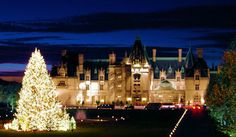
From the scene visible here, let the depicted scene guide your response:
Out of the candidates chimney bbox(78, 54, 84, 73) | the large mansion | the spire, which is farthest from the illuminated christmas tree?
the spire

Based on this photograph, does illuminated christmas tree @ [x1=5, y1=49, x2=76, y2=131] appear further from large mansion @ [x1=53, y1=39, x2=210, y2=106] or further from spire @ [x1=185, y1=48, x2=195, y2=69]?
spire @ [x1=185, y1=48, x2=195, y2=69]

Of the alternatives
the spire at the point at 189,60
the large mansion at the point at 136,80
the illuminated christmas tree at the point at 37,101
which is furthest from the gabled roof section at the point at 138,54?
the illuminated christmas tree at the point at 37,101

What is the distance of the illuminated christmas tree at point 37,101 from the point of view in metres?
45.7

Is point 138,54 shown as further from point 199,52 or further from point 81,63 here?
point 199,52

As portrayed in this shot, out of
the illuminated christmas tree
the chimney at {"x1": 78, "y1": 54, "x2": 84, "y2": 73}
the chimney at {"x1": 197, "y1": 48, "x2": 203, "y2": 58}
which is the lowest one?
the illuminated christmas tree

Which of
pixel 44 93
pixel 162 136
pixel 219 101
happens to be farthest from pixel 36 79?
pixel 219 101

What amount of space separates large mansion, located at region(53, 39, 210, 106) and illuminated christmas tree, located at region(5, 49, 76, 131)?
10494 centimetres

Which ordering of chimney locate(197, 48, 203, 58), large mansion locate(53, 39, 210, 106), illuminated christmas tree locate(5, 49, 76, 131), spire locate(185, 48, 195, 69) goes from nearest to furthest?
illuminated christmas tree locate(5, 49, 76, 131) → large mansion locate(53, 39, 210, 106) → spire locate(185, 48, 195, 69) → chimney locate(197, 48, 203, 58)

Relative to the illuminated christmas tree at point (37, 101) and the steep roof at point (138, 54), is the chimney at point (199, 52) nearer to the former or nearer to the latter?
the steep roof at point (138, 54)

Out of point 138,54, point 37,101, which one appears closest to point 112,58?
point 138,54

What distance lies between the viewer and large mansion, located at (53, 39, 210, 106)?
15450 centimetres

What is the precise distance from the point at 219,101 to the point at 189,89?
102884 mm

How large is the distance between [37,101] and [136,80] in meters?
110

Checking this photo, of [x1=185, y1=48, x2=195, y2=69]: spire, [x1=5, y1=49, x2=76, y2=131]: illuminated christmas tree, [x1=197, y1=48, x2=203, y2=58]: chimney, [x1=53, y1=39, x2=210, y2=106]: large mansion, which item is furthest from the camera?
[x1=197, y1=48, x2=203, y2=58]: chimney
